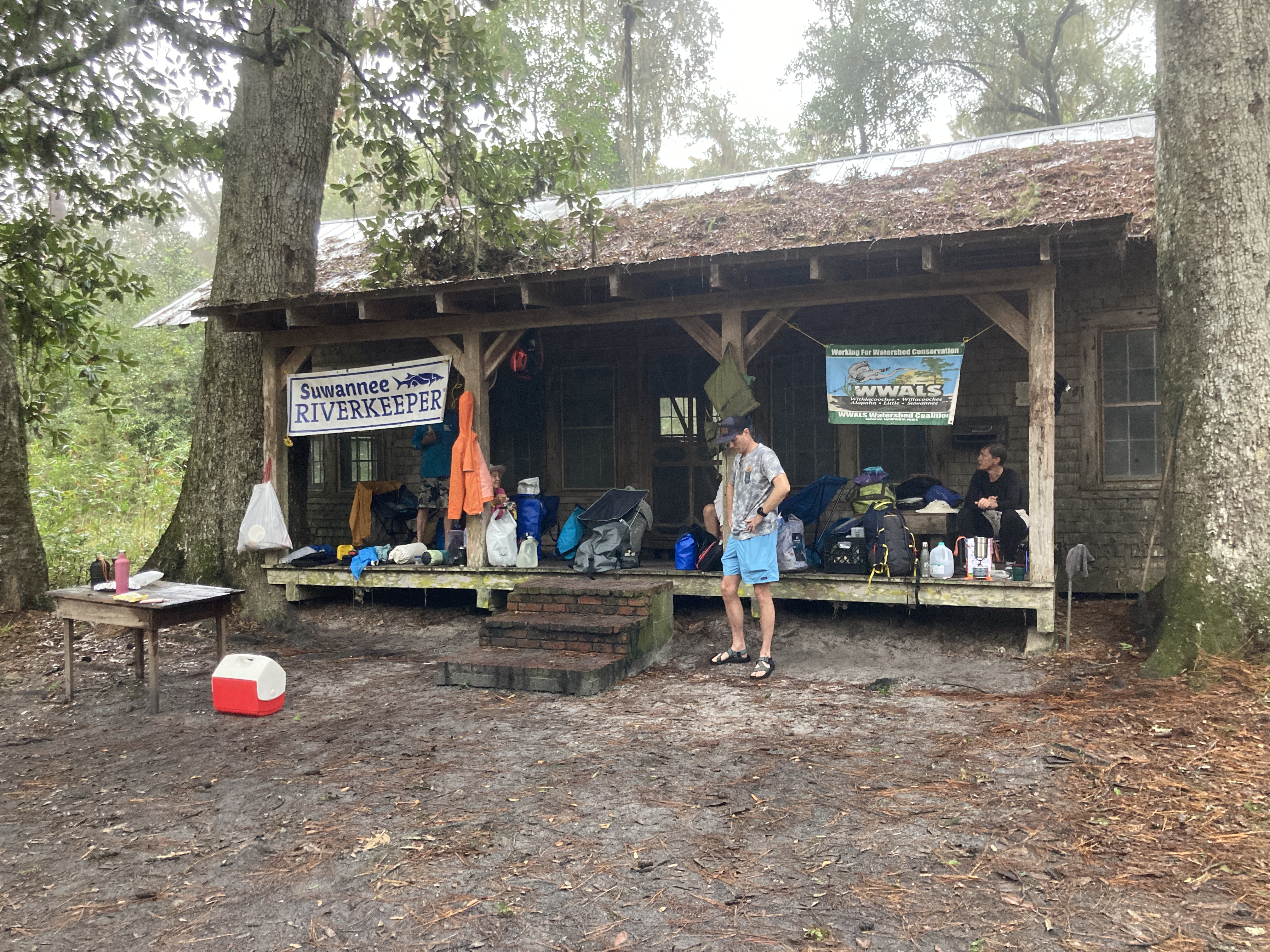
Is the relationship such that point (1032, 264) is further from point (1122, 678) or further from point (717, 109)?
point (717, 109)

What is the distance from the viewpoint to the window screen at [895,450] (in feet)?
33.0

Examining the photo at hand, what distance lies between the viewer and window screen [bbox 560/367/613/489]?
11570 mm

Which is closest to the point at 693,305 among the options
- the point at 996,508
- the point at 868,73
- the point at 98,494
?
the point at 996,508

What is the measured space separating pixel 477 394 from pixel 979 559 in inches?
193

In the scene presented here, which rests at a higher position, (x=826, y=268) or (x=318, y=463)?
(x=826, y=268)

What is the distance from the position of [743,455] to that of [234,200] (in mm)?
6766

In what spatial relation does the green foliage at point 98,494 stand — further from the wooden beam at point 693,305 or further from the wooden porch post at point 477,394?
the wooden porch post at point 477,394

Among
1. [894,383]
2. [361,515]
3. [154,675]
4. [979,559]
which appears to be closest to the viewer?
[154,675]

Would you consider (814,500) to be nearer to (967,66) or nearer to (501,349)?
(501,349)

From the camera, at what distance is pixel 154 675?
655 centimetres

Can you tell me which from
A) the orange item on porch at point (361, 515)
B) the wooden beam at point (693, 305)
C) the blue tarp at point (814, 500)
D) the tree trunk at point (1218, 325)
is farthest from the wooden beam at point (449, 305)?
the tree trunk at point (1218, 325)

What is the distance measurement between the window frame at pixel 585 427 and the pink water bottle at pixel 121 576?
5.85 meters

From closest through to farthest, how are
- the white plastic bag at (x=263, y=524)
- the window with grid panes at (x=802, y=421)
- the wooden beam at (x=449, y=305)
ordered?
the wooden beam at (x=449, y=305) < the white plastic bag at (x=263, y=524) < the window with grid panes at (x=802, y=421)

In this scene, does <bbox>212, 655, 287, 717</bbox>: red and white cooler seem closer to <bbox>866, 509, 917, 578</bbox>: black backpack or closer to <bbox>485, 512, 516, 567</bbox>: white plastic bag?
<bbox>485, 512, 516, 567</bbox>: white plastic bag
